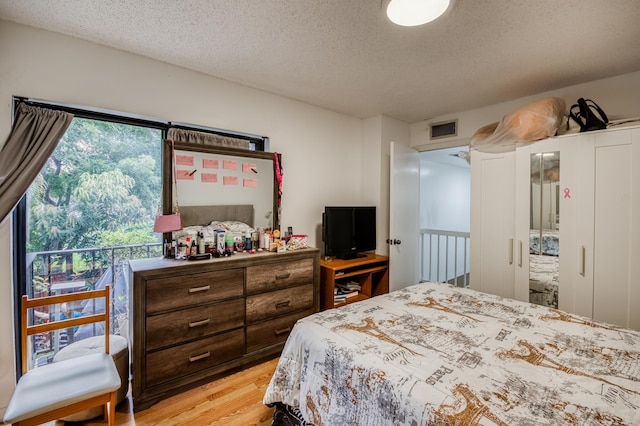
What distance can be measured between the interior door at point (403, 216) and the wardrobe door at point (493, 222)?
759mm

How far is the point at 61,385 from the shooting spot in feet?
4.77

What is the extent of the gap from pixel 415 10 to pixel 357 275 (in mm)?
2613

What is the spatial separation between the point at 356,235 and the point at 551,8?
7.86ft

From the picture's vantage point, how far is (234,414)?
Result: 1854mm

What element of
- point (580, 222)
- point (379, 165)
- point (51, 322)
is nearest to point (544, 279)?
point (580, 222)

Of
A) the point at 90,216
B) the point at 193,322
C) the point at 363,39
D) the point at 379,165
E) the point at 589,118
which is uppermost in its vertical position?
the point at 363,39

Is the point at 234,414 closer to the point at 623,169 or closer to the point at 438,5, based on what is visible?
the point at 438,5

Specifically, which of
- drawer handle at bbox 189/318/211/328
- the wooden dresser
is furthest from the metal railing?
drawer handle at bbox 189/318/211/328

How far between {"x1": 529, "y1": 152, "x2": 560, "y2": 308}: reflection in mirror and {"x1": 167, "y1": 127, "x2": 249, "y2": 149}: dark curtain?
8.67 feet

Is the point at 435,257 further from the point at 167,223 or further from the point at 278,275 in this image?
the point at 167,223

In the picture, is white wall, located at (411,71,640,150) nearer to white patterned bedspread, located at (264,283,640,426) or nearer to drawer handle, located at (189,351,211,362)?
white patterned bedspread, located at (264,283,640,426)

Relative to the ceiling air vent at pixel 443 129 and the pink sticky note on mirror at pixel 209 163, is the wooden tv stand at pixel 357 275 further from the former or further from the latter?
the ceiling air vent at pixel 443 129

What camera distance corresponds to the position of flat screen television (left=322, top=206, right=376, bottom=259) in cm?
315

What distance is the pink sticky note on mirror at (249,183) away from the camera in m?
2.72
